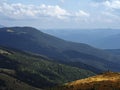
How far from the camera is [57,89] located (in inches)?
5910

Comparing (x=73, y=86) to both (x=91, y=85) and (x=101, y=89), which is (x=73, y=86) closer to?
(x=91, y=85)

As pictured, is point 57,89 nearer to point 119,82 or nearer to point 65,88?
point 65,88

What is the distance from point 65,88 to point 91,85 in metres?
11.7

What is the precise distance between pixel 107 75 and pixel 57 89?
3433 centimetres

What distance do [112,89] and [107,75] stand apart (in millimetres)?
38196

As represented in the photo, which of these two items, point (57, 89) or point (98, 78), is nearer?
point (57, 89)

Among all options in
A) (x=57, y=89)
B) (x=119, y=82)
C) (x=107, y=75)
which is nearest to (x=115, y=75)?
(x=107, y=75)

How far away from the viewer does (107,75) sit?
17362 cm

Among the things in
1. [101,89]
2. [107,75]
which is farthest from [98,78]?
[101,89]

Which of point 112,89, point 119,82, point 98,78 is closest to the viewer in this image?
point 112,89

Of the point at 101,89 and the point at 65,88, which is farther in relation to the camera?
the point at 65,88

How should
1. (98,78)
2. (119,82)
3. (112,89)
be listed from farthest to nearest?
(98,78) < (119,82) < (112,89)

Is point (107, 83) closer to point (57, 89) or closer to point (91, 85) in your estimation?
point (91, 85)

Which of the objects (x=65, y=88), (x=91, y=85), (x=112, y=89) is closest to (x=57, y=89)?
(x=65, y=88)
